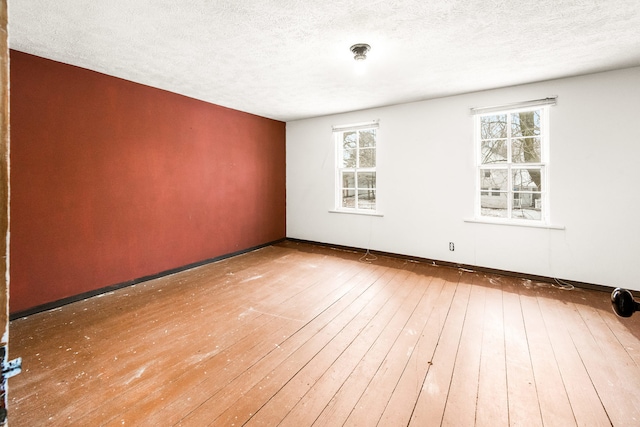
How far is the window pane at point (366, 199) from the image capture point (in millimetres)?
5324

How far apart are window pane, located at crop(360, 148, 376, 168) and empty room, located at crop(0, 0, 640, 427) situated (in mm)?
26

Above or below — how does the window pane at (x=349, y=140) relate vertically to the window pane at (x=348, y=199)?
above

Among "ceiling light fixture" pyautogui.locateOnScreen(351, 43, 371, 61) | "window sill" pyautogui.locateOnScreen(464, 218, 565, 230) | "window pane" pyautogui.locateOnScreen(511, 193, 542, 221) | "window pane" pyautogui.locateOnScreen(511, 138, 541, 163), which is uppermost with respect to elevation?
"ceiling light fixture" pyautogui.locateOnScreen(351, 43, 371, 61)

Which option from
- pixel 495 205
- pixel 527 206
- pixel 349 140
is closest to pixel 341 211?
pixel 349 140

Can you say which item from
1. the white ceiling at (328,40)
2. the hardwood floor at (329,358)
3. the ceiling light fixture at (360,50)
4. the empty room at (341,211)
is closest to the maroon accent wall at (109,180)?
the empty room at (341,211)

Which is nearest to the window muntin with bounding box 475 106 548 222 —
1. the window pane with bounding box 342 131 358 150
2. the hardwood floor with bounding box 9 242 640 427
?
the hardwood floor with bounding box 9 242 640 427

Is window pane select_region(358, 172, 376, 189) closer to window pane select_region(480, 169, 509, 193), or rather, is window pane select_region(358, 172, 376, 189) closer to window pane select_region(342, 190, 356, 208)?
window pane select_region(342, 190, 356, 208)

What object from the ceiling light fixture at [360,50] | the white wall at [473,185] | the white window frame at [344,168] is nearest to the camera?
the ceiling light fixture at [360,50]

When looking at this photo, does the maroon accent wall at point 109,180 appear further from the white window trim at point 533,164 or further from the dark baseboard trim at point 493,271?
the white window trim at point 533,164

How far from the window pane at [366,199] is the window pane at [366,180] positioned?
108mm

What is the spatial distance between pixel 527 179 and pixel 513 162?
0.95ft

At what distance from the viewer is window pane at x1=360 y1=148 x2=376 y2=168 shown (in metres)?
5.27

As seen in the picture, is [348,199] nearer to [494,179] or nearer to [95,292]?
[494,179]

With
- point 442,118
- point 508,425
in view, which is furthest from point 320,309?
point 442,118
